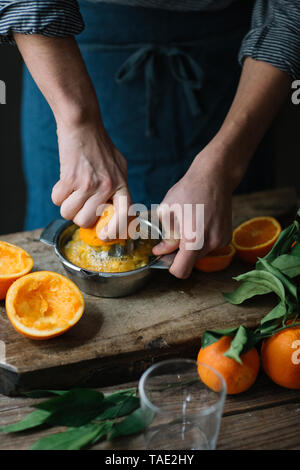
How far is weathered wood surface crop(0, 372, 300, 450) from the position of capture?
0.98 meters

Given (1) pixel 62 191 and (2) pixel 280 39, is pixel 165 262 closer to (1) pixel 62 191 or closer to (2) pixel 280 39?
(1) pixel 62 191

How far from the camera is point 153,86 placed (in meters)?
1.77

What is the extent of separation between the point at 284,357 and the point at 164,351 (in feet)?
0.98

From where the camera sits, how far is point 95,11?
166 cm

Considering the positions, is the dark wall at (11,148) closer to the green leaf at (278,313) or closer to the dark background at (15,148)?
the dark background at (15,148)

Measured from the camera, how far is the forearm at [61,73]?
4.27 ft

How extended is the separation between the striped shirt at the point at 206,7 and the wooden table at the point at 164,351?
0.67 meters

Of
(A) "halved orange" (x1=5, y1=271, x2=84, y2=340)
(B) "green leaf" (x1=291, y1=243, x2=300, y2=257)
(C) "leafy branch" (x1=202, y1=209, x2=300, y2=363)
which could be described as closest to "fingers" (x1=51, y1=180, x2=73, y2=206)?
(A) "halved orange" (x1=5, y1=271, x2=84, y2=340)

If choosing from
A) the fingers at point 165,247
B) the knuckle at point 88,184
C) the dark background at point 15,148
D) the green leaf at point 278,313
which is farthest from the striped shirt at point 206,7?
the dark background at point 15,148

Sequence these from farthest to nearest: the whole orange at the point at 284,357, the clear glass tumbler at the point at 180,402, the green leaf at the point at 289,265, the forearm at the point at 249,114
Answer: the forearm at the point at 249,114 → the green leaf at the point at 289,265 → the whole orange at the point at 284,357 → the clear glass tumbler at the point at 180,402

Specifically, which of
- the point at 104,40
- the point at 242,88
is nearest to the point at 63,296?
the point at 242,88

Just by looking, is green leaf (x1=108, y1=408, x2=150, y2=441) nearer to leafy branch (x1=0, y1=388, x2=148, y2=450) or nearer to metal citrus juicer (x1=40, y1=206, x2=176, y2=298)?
leafy branch (x1=0, y1=388, x2=148, y2=450)

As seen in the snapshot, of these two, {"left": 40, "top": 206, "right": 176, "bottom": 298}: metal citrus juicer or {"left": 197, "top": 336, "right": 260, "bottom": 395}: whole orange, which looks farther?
{"left": 40, "top": 206, "right": 176, "bottom": 298}: metal citrus juicer

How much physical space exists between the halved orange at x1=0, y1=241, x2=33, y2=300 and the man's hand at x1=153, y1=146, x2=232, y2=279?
0.37 metres
